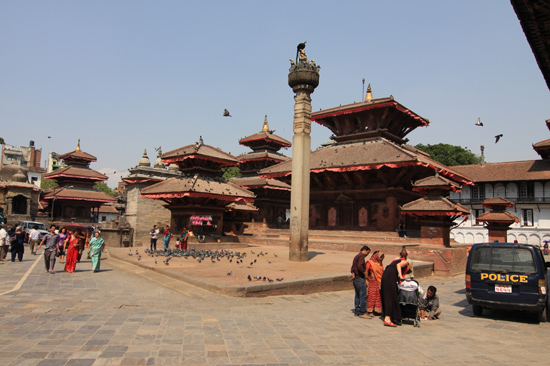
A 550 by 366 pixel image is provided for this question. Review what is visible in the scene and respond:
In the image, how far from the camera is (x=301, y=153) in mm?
17141

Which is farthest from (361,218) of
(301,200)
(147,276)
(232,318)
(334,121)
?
(232,318)

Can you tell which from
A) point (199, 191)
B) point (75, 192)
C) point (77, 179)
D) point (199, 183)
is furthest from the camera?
point (77, 179)

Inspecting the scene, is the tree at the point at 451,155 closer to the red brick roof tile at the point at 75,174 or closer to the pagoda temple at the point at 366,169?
the pagoda temple at the point at 366,169

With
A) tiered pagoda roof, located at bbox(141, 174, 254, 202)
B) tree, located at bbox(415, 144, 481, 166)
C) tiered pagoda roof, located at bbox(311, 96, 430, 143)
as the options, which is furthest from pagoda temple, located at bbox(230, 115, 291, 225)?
tree, located at bbox(415, 144, 481, 166)

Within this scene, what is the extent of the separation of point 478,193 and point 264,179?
108 ft

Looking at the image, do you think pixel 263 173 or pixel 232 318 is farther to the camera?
pixel 263 173

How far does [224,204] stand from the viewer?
2762 centimetres

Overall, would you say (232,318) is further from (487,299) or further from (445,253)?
(445,253)

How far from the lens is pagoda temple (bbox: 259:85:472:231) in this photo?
2588 cm

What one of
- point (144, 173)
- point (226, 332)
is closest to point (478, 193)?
point (144, 173)

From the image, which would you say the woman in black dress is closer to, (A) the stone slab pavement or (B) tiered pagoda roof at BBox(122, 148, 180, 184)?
(A) the stone slab pavement

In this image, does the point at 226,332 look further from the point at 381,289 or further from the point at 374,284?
the point at 374,284

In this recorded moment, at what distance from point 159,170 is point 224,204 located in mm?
20616

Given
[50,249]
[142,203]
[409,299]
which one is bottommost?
[409,299]
